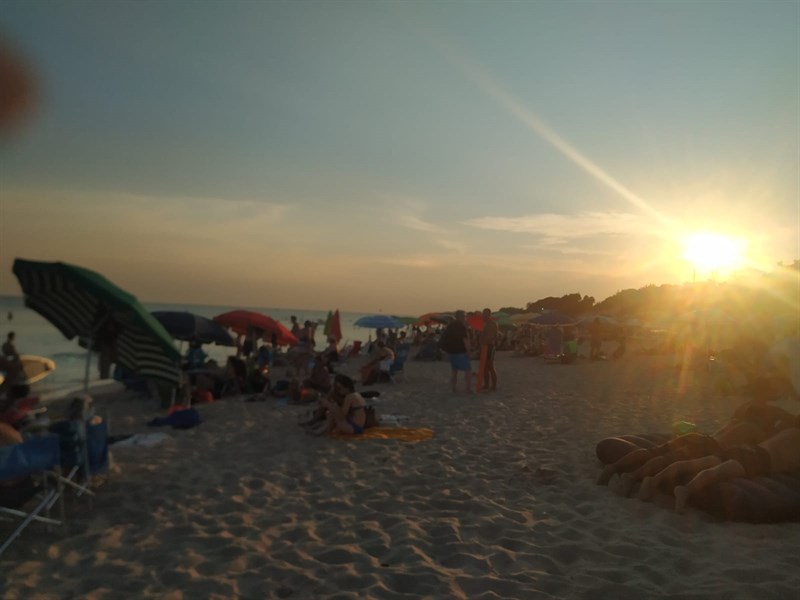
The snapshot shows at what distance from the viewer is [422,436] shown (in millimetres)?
7363

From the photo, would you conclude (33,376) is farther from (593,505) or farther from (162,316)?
(593,505)

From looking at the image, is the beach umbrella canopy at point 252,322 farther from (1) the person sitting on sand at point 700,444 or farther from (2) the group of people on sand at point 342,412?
Answer: (1) the person sitting on sand at point 700,444

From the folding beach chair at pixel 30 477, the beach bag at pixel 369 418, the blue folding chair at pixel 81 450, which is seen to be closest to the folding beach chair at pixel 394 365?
the beach bag at pixel 369 418

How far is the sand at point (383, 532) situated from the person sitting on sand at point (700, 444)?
0.30 m

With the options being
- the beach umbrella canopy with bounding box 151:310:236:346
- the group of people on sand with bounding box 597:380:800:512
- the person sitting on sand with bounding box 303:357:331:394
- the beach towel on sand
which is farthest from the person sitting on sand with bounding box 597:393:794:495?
the beach umbrella canopy with bounding box 151:310:236:346

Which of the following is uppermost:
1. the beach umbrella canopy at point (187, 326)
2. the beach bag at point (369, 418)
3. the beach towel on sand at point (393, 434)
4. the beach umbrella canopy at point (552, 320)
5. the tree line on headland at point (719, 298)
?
the tree line on headland at point (719, 298)

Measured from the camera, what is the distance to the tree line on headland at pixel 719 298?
882 inches

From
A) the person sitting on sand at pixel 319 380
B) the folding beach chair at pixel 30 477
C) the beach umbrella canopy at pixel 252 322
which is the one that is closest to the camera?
the folding beach chair at pixel 30 477

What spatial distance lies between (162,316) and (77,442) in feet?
20.4

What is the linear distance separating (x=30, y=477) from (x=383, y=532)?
270 cm

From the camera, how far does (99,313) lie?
4.66 meters

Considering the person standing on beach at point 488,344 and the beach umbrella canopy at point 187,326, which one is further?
the person standing on beach at point 488,344

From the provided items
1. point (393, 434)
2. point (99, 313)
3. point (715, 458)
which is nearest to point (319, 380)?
point (393, 434)

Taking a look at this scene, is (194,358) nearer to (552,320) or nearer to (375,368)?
(375,368)
